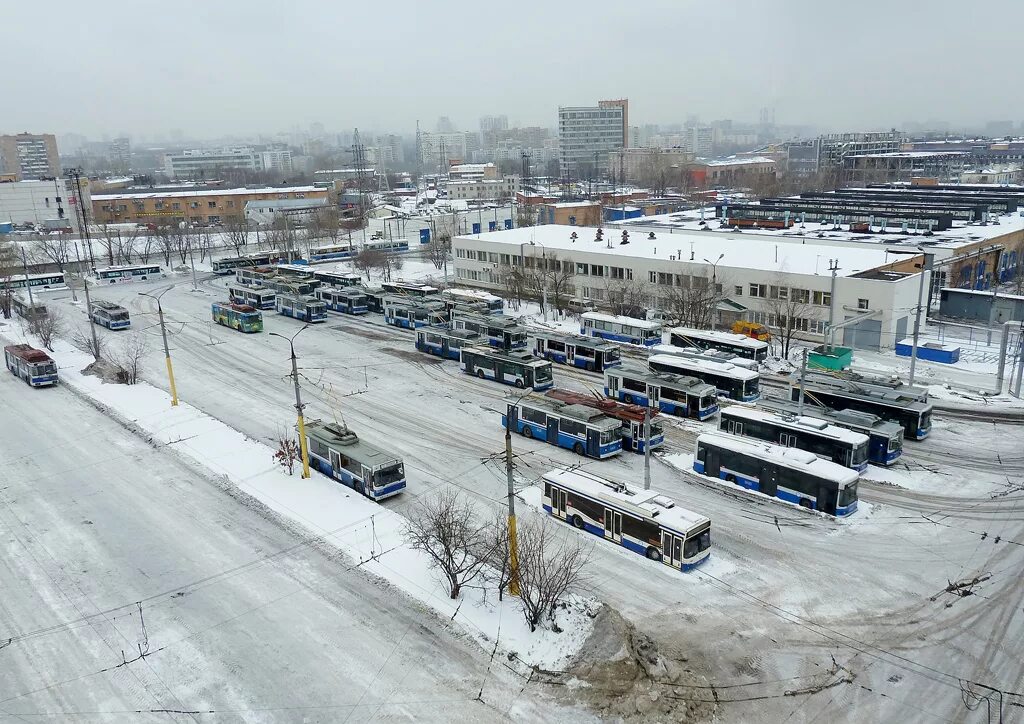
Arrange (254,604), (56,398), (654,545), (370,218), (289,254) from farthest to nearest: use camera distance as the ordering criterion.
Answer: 1. (370,218)
2. (289,254)
3. (56,398)
4. (654,545)
5. (254,604)

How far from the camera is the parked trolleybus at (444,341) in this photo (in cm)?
4619

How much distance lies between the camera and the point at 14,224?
124 metres

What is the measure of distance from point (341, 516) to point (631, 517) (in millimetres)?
10104

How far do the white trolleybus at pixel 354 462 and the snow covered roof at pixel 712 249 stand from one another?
34.8m

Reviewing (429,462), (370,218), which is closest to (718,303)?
(429,462)

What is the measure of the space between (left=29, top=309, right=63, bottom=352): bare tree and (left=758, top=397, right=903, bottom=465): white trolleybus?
47.5 meters

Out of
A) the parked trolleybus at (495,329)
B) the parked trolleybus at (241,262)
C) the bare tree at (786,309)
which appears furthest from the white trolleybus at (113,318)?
the bare tree at (786,309)

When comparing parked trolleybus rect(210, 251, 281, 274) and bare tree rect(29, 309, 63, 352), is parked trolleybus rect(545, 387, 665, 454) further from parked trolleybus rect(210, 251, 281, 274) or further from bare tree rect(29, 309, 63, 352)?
parked trolleybus rect(210, 251, 281, 274)

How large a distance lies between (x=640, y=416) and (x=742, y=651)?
45.1 ft

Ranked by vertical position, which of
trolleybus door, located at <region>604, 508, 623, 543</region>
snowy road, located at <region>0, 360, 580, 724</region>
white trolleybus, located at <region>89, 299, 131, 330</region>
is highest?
white trolleybus, located at <region>89, 299, 131, 330</region>

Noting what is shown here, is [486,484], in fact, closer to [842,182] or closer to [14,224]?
[14,224]

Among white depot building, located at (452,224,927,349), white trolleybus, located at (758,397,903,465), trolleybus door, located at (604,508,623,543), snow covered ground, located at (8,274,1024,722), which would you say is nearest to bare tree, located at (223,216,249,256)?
white depot building, located at (452,224,927,349)

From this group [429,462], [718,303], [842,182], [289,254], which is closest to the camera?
[429,462]

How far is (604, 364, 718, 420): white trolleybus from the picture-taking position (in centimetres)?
3525
